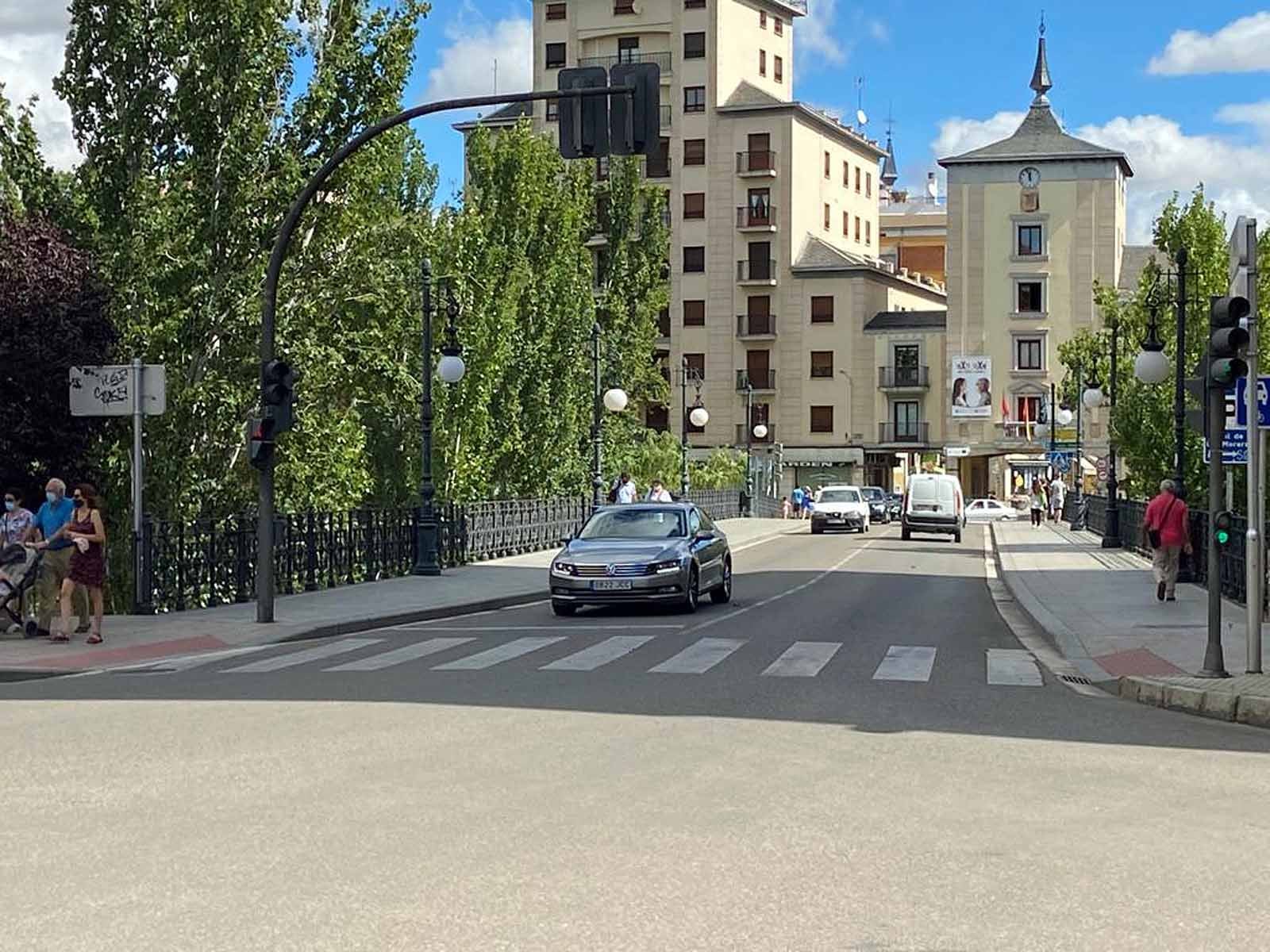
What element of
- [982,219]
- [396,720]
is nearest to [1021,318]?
[982,219]

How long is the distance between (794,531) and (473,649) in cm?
4374

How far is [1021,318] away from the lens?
90.3 meters

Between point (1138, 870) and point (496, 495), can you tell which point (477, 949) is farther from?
point (496, 495)

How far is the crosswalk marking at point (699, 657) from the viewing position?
15891 mm

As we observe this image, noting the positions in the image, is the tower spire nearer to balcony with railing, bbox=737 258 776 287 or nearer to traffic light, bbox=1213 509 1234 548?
balcony with railing, bbox=737 258 776 287

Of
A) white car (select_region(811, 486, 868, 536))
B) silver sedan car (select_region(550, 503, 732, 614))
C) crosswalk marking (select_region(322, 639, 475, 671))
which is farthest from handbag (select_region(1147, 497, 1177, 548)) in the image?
white car (select_region(811, 486, 868, 536))

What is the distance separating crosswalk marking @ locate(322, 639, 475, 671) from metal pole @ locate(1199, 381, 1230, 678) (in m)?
7.28

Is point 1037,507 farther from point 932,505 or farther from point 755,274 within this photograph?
point 755,274

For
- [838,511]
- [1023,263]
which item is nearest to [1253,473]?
[838,511]

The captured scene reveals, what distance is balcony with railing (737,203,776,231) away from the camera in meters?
91.4

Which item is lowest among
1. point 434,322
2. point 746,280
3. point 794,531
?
point 794,531

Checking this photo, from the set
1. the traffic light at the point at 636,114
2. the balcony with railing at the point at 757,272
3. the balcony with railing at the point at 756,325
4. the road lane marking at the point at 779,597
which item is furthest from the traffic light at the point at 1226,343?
the balcony with railing at the point at 756,325

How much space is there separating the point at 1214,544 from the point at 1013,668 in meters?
2.69

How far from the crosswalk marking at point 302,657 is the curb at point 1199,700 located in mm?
7639
